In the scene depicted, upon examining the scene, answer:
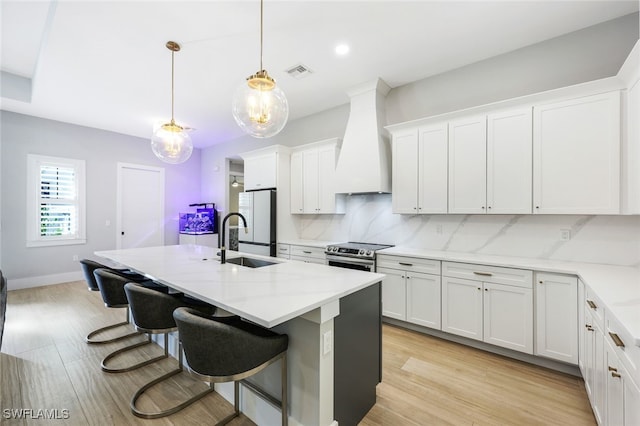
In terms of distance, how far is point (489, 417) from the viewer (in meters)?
1.80

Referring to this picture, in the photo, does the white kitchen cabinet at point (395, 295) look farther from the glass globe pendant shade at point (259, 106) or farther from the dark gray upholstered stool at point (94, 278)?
the dark gray upholstered stool at point (94, 278)

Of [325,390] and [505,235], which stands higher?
[505,235]

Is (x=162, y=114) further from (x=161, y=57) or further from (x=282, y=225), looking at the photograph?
(x=282, y=225)

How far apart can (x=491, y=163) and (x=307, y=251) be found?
2571 mm

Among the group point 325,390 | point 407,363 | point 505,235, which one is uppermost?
point 505,235

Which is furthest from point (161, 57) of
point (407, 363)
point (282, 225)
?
point (407, 363)

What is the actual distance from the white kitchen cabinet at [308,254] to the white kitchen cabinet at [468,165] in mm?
1791

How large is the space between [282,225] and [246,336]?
3.30 metres

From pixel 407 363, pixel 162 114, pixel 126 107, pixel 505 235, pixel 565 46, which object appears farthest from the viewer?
pixel 162 114

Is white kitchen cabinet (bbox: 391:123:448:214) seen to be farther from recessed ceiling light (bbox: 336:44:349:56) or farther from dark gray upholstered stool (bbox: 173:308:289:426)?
dark gray upholstered stool (bbox: 173:308:289:426)

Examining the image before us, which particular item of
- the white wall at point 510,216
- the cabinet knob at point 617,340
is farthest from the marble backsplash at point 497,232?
the cabinet knob at point 617,340

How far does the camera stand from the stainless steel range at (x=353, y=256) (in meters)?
3.26

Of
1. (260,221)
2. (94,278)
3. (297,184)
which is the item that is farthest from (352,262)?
Result: (94,278)

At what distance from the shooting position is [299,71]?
3273mm
